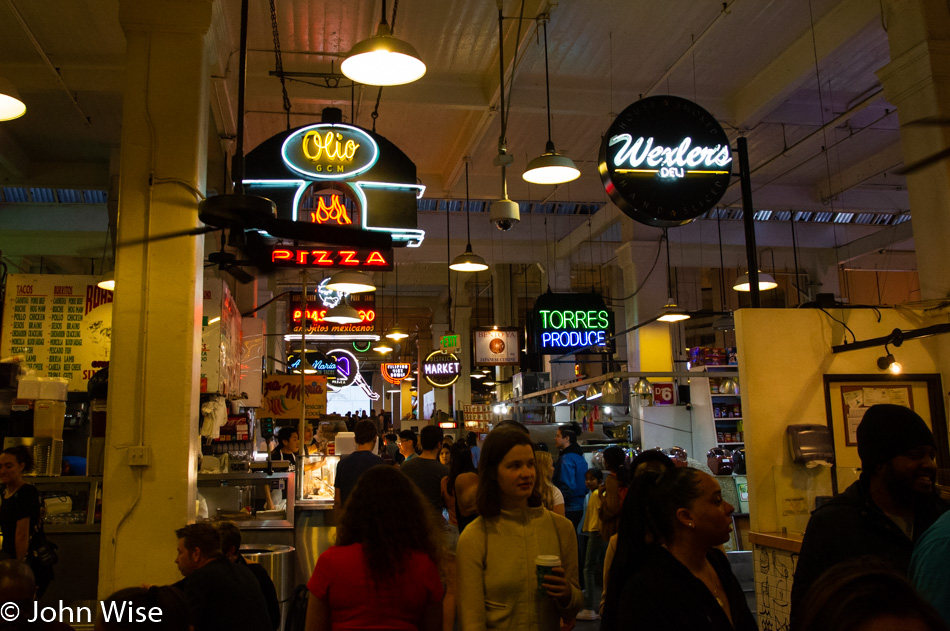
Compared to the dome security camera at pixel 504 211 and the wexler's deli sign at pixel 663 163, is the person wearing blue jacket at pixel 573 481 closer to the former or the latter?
the dome security camera at pixel 504 211

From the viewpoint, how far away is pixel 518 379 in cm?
1728

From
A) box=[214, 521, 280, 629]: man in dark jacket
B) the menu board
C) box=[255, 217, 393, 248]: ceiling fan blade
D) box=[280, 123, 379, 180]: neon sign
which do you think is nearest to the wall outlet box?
box=[214, 521, 280, 629]: man in dark jacket

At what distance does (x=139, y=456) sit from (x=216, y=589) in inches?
96.2

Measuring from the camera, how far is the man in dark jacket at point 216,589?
3.31 metres

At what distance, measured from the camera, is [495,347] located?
16047mm

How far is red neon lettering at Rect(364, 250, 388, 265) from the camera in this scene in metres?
6.47

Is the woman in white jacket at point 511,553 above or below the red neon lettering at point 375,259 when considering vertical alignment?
below

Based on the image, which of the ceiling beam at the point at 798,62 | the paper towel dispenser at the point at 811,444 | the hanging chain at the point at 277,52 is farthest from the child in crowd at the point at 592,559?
the ceiling beam at the point at 798,62

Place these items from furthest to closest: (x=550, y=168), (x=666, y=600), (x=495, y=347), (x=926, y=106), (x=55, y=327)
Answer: (x=495, y=347) < (x=55, y=327) < (x=550, y=168) < (x=926, y=106) < (x=666, y=600)

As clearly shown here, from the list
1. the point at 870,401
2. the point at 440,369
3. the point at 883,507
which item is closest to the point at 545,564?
the point at 883,507

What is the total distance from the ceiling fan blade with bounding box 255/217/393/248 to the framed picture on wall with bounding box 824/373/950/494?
433 cm

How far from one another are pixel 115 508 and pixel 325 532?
2232mm

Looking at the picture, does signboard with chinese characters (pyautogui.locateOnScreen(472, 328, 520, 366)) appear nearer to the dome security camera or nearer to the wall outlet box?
the dome security camera

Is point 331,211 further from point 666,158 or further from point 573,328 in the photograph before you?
point 573,328
